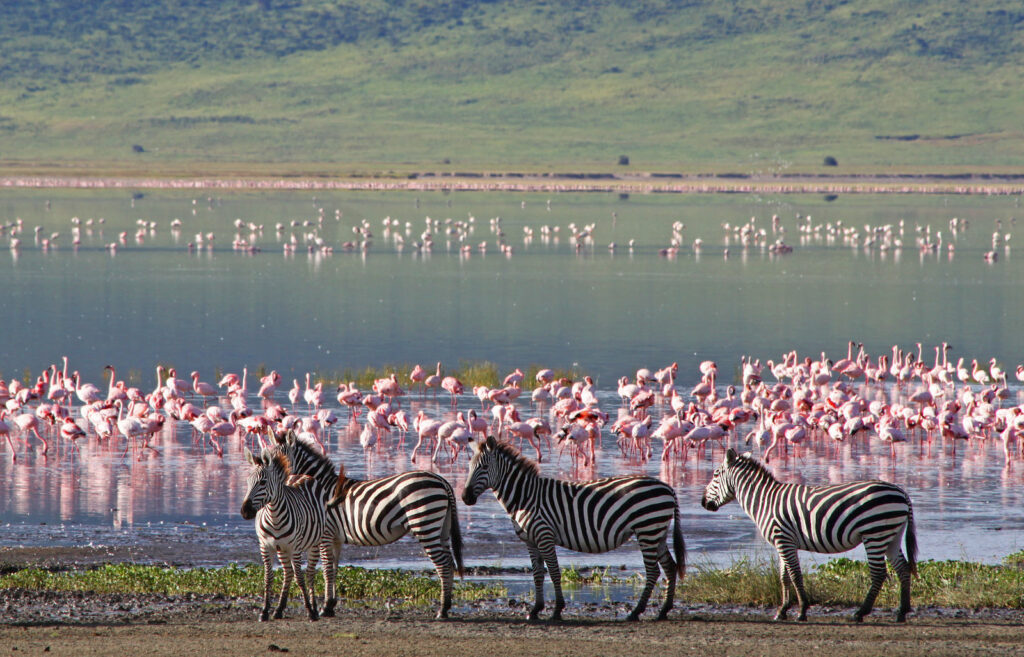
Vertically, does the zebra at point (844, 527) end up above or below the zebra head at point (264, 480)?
below

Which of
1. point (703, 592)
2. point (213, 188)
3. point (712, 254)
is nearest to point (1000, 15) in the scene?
point (213, 188)

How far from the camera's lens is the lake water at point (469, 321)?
56.2 feet

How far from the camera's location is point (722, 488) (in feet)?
42.5

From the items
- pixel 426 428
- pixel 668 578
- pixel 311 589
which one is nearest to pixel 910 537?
pixel 668 578

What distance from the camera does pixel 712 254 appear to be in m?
61.6

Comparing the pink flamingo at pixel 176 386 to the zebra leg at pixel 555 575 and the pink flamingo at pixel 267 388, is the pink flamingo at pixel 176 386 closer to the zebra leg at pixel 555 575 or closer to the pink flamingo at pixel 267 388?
the pink flamingo at pixel 267 388

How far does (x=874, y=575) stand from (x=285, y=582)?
4.54 meters

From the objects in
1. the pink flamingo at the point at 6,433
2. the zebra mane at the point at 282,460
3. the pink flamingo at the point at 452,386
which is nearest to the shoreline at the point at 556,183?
the pink flamingo at the point at 452,386

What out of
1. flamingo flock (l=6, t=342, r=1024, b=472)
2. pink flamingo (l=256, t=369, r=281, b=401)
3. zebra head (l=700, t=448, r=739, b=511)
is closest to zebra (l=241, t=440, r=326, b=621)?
zebra head (l=700, t=448, r=739, b=511)

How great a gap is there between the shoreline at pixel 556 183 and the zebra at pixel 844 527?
9887 centimetres

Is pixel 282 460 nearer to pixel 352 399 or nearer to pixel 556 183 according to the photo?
pixel 352 399

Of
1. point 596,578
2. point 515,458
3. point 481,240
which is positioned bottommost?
point 596,578

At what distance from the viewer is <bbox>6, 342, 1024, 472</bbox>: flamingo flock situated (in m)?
20.6

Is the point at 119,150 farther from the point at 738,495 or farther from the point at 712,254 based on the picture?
the point at 738,495
